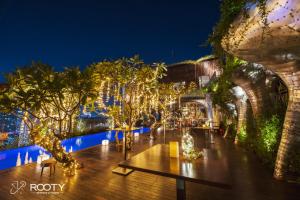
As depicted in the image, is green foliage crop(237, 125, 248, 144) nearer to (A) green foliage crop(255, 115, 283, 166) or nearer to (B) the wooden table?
(A) green foliage crop(255, 115, 283, 166)

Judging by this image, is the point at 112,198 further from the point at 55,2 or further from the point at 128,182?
the point at 55,2

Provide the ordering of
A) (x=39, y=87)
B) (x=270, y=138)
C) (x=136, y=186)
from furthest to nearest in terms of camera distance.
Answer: (x=270, y=138), (x=136, y=186), (x=39, y=87)

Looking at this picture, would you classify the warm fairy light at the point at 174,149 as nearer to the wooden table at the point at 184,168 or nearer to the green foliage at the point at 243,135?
the wooden table at the point at 184,168

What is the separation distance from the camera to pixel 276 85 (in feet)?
19.0

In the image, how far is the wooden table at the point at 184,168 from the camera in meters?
1.76

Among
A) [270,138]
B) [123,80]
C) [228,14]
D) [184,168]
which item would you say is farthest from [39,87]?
[270,138]

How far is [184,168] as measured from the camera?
214 centimetres

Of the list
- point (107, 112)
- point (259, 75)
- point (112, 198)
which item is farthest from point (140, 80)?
point (259, 75)

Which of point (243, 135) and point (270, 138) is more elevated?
point (270, 138)

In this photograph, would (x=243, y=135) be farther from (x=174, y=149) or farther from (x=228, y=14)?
(x=228, y=14)

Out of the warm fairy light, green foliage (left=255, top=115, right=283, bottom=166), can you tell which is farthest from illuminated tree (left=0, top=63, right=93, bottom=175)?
green foliage (left=255, top=115, right=283, bottom=166)

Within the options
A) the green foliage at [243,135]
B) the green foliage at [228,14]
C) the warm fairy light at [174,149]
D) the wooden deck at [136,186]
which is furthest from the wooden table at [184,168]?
the green foliage at [243,135]

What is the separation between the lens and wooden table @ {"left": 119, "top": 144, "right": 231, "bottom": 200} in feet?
5.76

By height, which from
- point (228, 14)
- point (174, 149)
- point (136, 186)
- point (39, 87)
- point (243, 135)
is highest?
point (228, 14)
